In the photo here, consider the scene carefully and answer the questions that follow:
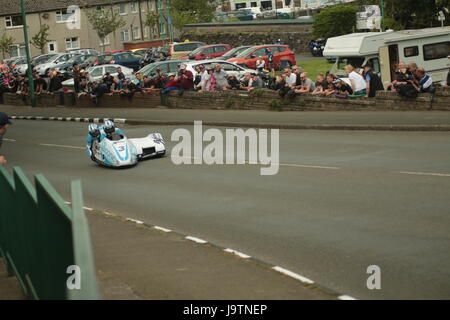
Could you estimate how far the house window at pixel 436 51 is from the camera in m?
32.6

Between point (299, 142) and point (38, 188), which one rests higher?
point (38, 188)

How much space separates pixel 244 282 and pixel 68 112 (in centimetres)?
3105

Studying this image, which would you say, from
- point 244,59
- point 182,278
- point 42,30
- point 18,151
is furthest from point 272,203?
point 42,30

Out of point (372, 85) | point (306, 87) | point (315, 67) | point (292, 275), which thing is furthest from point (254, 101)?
point (292, 275)

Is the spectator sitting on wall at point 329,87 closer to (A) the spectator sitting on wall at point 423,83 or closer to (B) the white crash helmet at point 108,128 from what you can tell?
(A) the spectator sitting on wall at point 423,83

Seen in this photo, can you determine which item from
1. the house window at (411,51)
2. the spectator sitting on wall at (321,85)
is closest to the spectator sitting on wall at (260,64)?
the house window at (411,51)

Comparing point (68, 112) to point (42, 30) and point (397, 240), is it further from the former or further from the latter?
point (42, 30)

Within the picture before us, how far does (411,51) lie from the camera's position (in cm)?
3212

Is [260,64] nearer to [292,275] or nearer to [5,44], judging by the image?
[292,275]

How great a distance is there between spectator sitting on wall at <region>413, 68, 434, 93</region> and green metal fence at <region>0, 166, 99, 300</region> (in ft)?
56.5

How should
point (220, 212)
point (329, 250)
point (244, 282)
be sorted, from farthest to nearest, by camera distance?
point (220, 212), point (329, 250), point (244, 282)

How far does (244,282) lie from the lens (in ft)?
29.9
